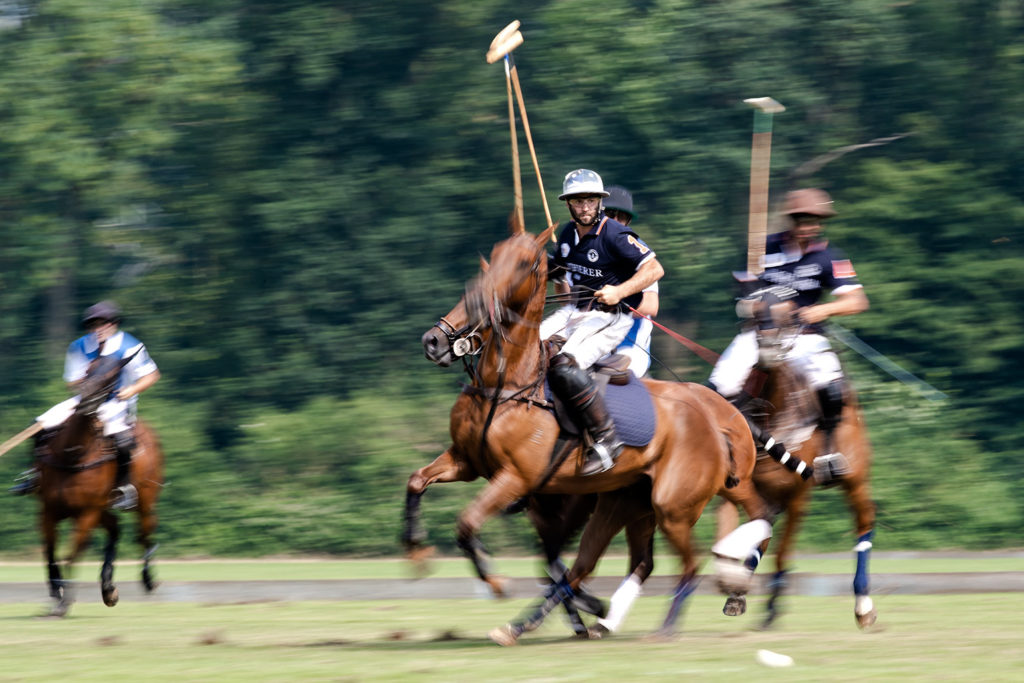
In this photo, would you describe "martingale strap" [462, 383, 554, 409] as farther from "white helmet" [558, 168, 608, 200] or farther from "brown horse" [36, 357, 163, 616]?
"brown horse" [36, 357, 163, 616]

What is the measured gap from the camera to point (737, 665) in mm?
7562

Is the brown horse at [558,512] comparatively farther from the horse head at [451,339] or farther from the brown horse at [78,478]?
the brown horse at [78,478]

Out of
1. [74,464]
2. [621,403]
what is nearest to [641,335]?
[621,403]

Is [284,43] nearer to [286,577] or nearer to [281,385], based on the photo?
[281,385]

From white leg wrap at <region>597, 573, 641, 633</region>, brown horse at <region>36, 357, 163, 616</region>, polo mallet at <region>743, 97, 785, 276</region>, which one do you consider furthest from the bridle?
brown horse at <region>36, 357, 163, 616</region>

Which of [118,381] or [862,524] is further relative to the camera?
[118,381]

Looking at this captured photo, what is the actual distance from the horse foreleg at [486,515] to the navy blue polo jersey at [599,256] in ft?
4.55

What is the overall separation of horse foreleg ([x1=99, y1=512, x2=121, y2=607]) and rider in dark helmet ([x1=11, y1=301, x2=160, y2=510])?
0.34 metres

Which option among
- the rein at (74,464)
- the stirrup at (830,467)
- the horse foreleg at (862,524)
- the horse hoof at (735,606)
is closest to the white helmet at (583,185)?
the stirrup at (830,467)

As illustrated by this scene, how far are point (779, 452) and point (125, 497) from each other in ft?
18.5

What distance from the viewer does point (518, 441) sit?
8.52 meters

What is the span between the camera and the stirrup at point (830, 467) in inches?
405

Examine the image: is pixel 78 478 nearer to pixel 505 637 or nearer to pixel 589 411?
pixel 505 637

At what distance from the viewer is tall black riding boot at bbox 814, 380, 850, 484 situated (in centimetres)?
1029
